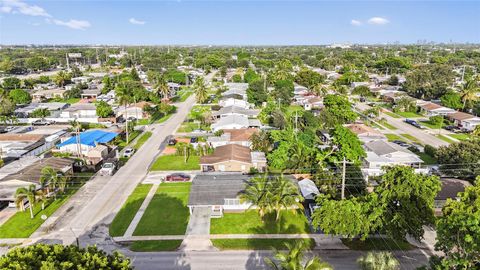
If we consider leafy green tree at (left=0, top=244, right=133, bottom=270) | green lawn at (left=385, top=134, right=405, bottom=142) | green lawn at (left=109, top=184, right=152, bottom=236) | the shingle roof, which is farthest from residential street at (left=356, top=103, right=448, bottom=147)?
leafy green tree at (left=0, top=244, right=133, bottom=270)

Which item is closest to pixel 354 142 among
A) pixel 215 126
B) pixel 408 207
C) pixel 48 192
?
pixel 408 207

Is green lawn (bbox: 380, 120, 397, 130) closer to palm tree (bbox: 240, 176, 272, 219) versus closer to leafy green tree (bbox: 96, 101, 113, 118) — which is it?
palm tree (bbox: 240, 176, 272, 219)

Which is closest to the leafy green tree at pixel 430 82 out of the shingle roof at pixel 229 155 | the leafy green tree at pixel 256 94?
the leafy green tree at pixel 256 94

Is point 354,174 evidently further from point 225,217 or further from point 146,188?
point 146,188

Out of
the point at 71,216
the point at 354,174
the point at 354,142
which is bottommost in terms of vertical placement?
the point at 71,216

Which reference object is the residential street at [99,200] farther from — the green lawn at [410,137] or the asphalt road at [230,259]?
the green lawn at [410,137]

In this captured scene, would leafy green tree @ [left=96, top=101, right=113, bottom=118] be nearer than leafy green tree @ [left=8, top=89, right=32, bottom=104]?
Yes
